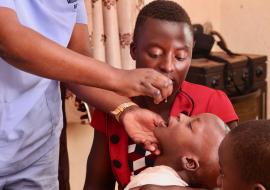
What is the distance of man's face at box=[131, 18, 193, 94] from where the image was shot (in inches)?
44.4

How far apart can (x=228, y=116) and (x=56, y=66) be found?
48 cm

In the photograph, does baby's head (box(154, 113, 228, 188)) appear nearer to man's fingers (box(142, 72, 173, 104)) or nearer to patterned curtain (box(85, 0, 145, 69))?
man's fingers (box(142, 72, 173, 104))

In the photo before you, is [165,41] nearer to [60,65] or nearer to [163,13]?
[163,13]

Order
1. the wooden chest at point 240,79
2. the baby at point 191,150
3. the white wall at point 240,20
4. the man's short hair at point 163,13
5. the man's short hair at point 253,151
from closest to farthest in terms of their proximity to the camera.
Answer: the man's short hair at point 253,151 < the baby at point 191,150 < the man's short hair at point 163,13 < the wooden chest at point 240,79 < the white wall at point 240,20

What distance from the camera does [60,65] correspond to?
2.86 feet

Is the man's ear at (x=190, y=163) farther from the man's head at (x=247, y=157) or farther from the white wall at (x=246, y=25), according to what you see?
the white wall at (x=246, y=25)

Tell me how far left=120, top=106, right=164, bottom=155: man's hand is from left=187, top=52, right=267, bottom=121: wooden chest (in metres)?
1.02

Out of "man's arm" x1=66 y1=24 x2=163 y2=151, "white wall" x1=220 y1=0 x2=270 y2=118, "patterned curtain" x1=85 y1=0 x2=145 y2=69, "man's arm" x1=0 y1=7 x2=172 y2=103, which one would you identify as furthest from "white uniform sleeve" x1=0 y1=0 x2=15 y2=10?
"white wall" x1=220 y1=0 x2=270 y2=118

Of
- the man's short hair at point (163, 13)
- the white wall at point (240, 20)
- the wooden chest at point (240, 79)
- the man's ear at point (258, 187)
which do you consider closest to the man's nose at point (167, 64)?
the man's short hair at point (163, 13)

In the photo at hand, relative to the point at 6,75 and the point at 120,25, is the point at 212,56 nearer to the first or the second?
the point at 120,25

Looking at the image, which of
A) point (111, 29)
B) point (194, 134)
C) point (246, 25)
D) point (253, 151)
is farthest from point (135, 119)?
point (246, 25)

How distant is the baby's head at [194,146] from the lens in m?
1.04

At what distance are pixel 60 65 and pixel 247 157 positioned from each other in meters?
0.38

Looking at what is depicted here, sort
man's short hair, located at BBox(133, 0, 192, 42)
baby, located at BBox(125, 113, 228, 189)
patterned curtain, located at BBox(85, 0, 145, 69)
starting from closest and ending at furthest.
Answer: baby, located at BBox(125, 113, 228, 189) → man's short hair, located at BBox(133, 0, 192, 42) → patterned curtain, located at BBox(85, 0, 145, 69)
